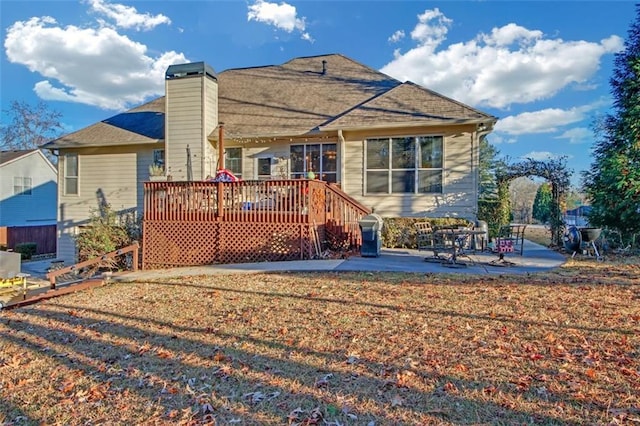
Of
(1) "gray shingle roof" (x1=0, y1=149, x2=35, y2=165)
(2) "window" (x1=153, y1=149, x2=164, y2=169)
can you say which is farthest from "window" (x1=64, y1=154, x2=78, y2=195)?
(1) "gray shingle roof" (x1=0, y1=149, x2=35, y2=165)

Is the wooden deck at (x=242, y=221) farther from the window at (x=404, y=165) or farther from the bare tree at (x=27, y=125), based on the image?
the bare tree at (x=27, y=125)

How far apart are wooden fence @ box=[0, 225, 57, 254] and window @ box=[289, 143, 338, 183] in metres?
19.9

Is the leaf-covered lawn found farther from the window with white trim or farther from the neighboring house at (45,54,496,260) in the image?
the window with white trim

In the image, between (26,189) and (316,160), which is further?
(26,189)

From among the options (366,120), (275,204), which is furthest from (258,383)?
(366,120)

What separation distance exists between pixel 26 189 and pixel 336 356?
1244 inches

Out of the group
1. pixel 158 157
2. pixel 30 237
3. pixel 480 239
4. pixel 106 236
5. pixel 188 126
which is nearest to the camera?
pixel 480 239

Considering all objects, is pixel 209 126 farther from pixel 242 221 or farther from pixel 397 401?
pixel 397 401

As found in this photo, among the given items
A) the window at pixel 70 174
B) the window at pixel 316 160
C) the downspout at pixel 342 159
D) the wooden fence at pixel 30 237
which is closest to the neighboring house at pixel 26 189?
the wooden fence at pixel 30 237

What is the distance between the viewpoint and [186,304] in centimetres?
588

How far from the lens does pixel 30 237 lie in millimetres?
23328

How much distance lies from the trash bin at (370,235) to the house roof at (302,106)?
3.49 meters

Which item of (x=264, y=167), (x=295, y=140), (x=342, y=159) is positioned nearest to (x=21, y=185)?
(x=264, y=167)

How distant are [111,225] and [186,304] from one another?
8.86m
